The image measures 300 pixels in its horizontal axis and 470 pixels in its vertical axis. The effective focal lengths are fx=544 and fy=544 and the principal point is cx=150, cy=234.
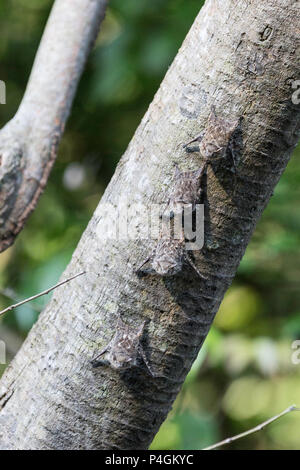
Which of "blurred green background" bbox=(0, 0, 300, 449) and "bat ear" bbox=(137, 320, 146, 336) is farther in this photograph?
"blurred green background" bbox=(0, 0, 300, 449)

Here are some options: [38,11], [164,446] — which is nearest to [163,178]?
[164,446]

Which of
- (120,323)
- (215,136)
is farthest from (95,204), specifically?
(215,136)

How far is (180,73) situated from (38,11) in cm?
194

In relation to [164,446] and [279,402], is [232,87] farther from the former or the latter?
[279,402]

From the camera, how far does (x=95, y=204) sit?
98.2 inches

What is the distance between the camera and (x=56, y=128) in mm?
1312

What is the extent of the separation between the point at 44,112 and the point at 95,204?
120cm

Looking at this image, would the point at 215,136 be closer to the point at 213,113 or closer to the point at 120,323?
the point at 213,113

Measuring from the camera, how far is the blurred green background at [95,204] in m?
1.99

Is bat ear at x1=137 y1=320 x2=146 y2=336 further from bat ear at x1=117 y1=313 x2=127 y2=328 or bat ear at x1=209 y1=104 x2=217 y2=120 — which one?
bat ear at x1=209 y1=104 x2=217 y2=120

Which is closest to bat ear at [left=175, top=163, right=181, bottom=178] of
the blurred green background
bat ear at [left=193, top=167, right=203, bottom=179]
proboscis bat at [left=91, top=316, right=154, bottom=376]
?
bat ear at [left=193, top=167, right=203, bottom=179]

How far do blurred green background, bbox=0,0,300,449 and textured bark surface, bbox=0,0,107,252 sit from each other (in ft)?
1.50

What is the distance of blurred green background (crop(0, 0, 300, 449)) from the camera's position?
1986 mm

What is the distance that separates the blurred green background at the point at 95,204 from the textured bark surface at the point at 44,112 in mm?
456
